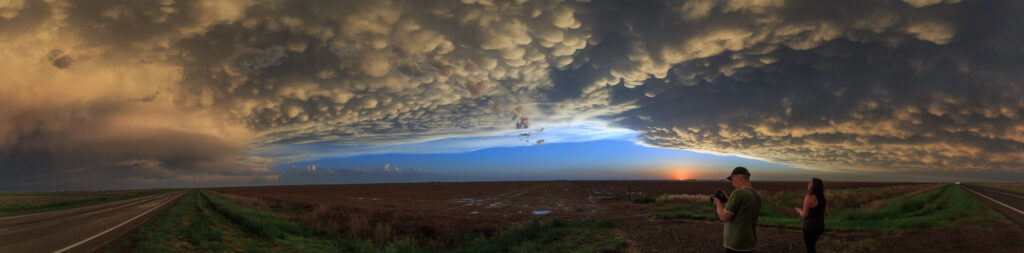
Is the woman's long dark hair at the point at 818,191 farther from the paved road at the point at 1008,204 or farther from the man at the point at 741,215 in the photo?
the paved road at the point at 1008,204

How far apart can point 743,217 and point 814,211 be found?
332 centimetres

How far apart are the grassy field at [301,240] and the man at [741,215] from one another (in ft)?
24.2

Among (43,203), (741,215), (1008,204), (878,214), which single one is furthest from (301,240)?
(43,203)

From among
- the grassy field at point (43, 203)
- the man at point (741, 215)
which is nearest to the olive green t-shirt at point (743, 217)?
the man at point (741, 215)

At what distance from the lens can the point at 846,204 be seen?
82.8 feet

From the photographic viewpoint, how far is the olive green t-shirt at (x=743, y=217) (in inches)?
195

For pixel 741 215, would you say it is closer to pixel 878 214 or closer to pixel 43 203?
pixel 878 214

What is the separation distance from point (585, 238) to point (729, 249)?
994 centimetres

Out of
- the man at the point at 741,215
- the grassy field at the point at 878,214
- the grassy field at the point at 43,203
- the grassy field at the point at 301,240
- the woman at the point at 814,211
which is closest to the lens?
the man at the point at 741,215

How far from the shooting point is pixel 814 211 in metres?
7.01

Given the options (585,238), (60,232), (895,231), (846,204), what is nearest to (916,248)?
(895,231)

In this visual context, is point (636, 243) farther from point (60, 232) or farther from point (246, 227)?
point (60, 232)

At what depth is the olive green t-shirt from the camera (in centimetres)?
495

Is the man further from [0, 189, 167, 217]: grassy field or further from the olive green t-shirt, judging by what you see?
[0, 189, 167, 217]: grassy field
